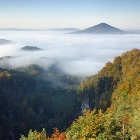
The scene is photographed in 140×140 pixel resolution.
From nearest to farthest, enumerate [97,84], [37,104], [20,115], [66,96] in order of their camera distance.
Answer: [97,84] < [20,115] < [37,104] < [66,96]

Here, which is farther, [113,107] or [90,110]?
[90,110]

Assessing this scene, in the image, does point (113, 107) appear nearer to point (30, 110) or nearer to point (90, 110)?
point (90, 110)

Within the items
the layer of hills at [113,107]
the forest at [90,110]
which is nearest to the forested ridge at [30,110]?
the forest at [90,110]

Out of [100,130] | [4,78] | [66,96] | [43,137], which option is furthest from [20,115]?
[100,130]

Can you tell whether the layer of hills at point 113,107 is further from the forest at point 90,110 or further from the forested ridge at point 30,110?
the forested ridge at point 30,110

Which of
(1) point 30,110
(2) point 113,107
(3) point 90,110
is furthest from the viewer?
(1) point 30,110

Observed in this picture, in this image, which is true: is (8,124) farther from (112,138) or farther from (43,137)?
(112,138)

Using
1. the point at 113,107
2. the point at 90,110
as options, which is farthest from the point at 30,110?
the point at 113,107

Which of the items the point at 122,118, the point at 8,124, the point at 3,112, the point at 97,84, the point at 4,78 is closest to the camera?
the point at 122,118
